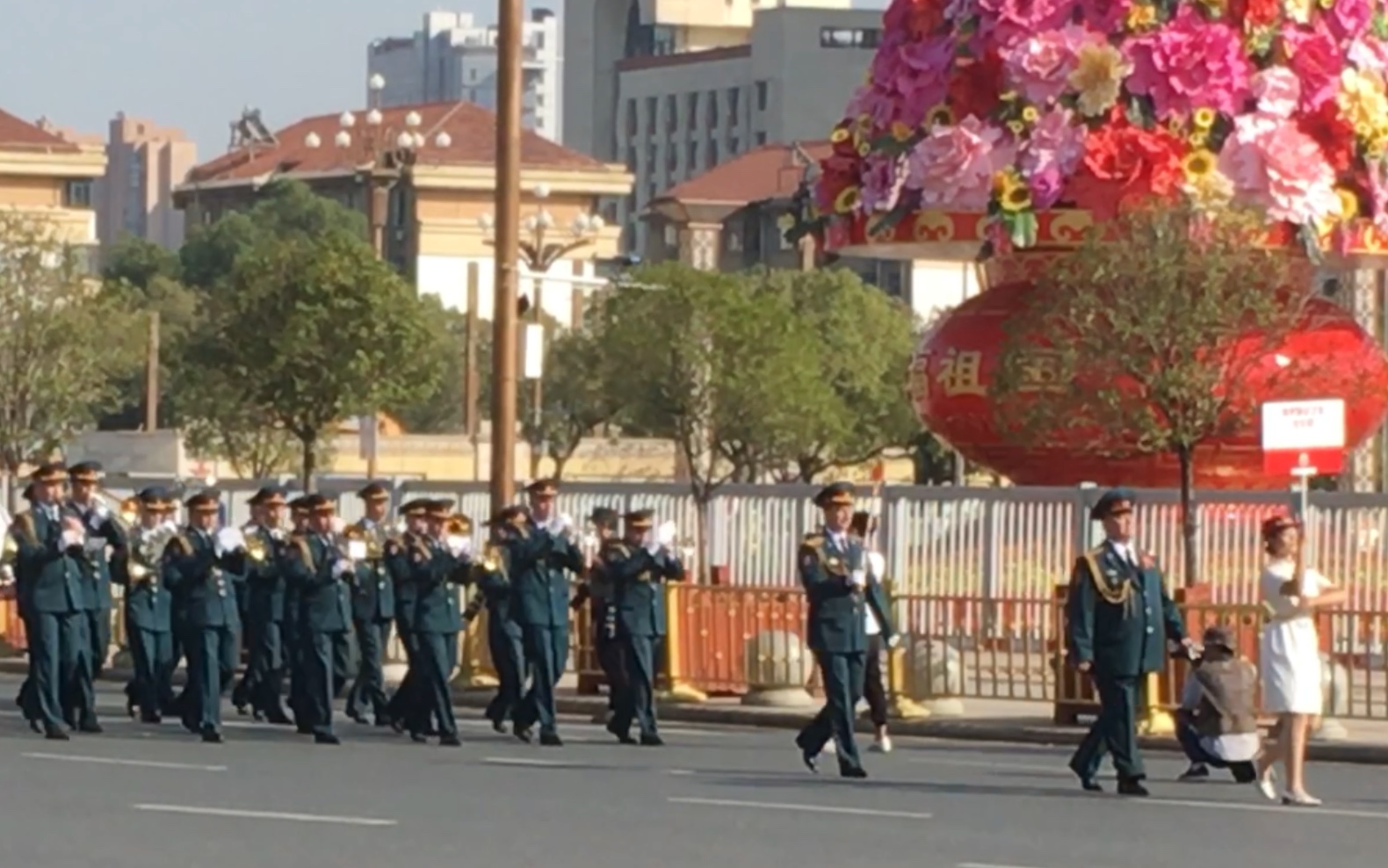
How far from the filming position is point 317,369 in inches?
1625

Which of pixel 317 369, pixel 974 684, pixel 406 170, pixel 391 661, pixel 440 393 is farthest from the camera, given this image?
pixel 440 393

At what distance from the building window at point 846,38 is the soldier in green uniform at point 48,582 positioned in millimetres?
135233

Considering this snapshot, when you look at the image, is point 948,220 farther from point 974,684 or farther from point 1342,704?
point 1342,704

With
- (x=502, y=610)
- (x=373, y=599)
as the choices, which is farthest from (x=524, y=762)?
(x=373, y=599)

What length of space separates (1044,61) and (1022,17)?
0.40 meters

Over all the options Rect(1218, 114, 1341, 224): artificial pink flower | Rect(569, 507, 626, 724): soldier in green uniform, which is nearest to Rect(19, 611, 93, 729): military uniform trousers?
Rect(569, 507, 626, 724): soldier in green uniform

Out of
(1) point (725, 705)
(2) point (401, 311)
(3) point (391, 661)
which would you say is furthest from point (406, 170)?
(1) point (725, 705)

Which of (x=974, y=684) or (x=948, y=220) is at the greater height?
(x=948, y=220)

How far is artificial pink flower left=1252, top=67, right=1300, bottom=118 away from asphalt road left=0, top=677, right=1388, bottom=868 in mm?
7988

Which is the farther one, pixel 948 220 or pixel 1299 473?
pixel 948 220

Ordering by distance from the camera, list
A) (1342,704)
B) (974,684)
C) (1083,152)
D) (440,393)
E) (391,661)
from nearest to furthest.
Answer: (1342,704) < (974,684) < (1083,152) < (391,661) < (440,393)

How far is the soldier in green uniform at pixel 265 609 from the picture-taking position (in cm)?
2503

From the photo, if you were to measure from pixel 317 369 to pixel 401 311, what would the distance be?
231 centimetres

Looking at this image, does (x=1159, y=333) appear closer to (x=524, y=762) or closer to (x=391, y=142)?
(x=524, y=762)
